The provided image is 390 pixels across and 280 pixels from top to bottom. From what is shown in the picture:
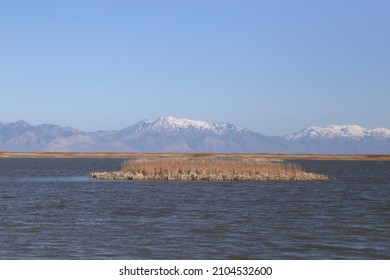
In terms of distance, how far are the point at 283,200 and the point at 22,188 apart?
26.4 m

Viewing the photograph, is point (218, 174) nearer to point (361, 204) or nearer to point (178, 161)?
point (178, 161)

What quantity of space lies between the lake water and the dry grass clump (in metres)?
8.89

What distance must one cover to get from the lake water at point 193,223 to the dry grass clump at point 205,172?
889 cm

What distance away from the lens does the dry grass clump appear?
71.3 m

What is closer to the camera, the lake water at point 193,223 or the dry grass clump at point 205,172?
the lake water at point 193,223

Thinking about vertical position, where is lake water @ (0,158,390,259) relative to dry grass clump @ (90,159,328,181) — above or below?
below

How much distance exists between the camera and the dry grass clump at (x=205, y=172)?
7131 cm

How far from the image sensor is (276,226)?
3581 centimetres

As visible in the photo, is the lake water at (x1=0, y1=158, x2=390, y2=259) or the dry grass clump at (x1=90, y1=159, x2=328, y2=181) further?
the dry grass clump at (x1=90, y1=159, x2=328, y2=181)

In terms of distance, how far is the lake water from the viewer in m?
27.6

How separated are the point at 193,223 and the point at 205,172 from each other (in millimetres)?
34660

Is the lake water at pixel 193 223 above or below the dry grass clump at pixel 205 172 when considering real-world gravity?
below

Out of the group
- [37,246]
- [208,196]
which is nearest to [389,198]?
[208,196]

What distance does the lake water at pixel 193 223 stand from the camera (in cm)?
2762
